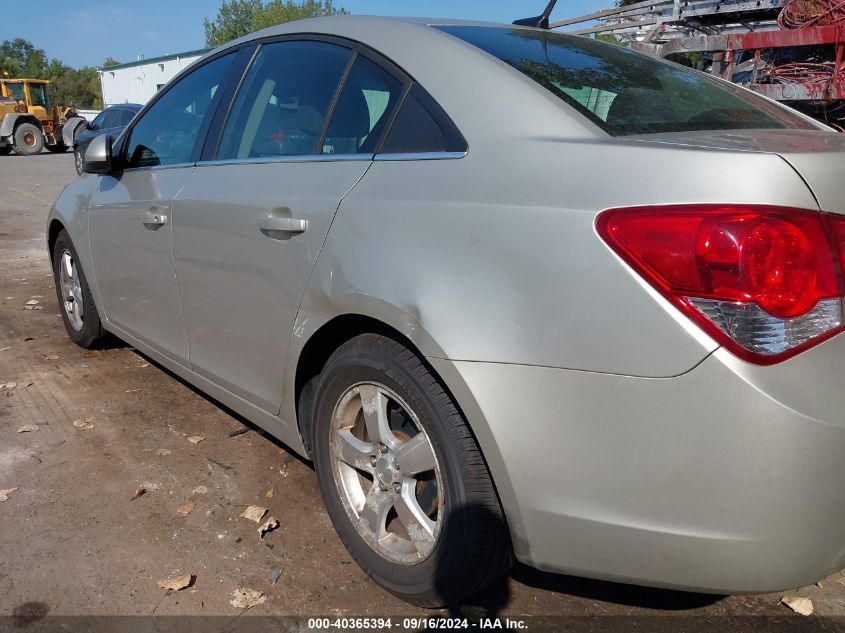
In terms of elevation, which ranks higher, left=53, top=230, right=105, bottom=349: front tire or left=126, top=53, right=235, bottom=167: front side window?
left=126, top=53, right=235, bottom=167: front side window

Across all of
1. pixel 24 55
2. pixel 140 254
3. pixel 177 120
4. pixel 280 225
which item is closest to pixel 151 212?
pixel 140 254

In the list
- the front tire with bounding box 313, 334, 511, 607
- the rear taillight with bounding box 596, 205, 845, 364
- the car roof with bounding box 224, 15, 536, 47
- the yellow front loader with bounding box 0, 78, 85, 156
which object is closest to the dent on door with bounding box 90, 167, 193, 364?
the car roof with bounding box 224, 15, 536, 47

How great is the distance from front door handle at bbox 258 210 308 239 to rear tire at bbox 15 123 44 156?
2830cm

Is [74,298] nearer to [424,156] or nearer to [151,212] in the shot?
[151,212]

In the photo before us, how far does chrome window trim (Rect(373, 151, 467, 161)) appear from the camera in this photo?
76.5 inches

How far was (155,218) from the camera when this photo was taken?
310 centimetres

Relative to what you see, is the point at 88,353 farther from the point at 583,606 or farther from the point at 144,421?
the point at 583,606

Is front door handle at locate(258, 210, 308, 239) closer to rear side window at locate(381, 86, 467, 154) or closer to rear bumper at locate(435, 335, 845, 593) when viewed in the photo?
rear side window at locate(381, 86, 467, 154)

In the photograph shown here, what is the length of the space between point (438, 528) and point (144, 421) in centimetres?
211

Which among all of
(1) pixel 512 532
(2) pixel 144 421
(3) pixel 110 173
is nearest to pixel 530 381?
(1) pixel 512 532

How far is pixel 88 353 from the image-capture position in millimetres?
4566

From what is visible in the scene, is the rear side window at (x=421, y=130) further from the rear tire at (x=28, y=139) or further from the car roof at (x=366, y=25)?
the rear tire at (x=28, y=139)

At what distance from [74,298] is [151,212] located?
1.66 metres

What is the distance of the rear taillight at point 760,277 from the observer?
57.6 inches
